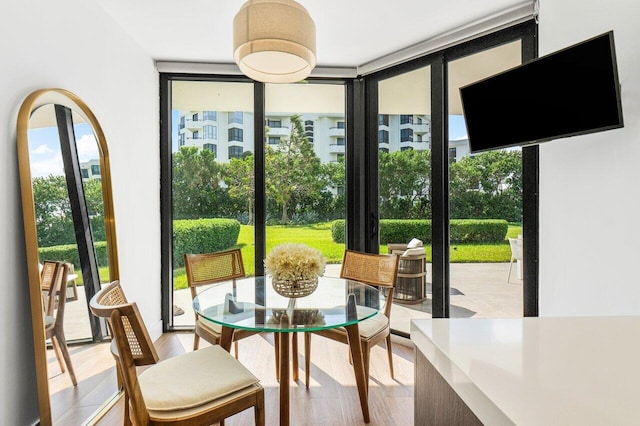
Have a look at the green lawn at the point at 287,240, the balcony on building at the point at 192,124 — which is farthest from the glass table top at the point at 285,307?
the balcony on building at the point at 192,124

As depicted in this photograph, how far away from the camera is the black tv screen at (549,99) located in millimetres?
1538

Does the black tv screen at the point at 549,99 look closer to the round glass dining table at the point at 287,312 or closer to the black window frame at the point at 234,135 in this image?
the round glass dining table at the point at 287,312

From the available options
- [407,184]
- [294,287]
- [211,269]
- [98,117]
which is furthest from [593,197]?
[98,117]

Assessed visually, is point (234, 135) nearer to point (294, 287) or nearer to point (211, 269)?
point (211, 269)

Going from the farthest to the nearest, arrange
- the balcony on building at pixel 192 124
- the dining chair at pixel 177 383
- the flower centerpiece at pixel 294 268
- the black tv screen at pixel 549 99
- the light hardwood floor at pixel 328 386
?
the balcony on building at pixel 192 124
the light hardwood floor at pixel 328 386
the flower centerpiece at pixel 294 268
the black tv screen at pixel 549 99
the dining chair at pixel 177 383

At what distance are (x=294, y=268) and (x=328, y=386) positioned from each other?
1014 mm

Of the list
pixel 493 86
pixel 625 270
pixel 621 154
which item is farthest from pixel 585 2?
pixel 625 270

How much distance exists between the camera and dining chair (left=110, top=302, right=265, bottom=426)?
1.27m

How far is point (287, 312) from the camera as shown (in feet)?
6.19

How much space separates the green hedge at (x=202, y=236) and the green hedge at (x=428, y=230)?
1.00 metres

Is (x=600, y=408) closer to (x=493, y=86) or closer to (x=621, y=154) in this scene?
(x=621, y=154)

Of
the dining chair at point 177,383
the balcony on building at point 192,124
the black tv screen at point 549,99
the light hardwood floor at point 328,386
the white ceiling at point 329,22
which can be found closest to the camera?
the dining chair at point 177,383

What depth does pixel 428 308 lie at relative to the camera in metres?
3.04

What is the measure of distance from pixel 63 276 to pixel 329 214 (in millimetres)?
2187
